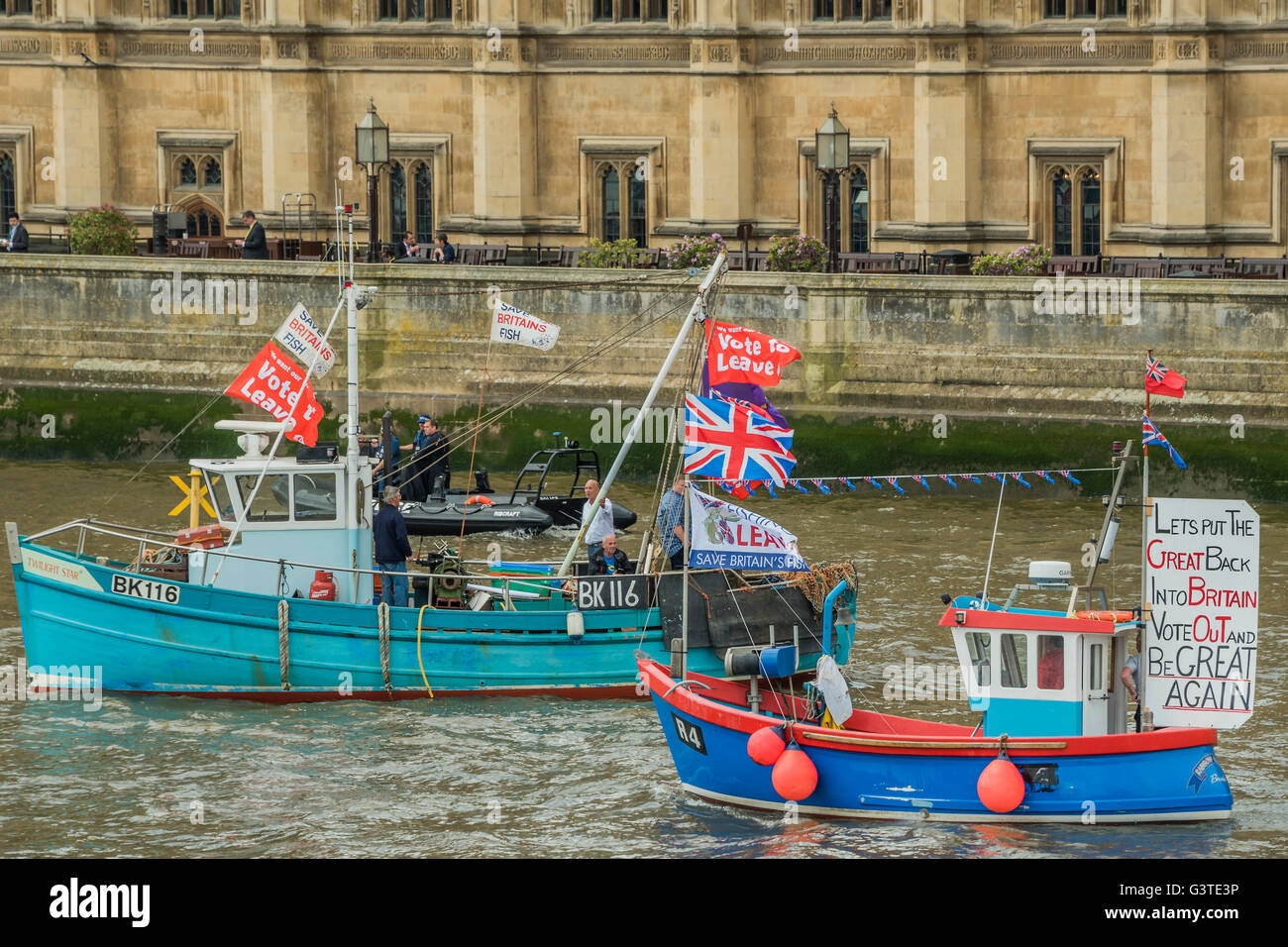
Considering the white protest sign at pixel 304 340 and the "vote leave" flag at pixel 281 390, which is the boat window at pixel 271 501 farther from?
the white protest sign at pixel 304 340

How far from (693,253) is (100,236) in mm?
12731

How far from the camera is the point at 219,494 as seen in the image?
29.5 m

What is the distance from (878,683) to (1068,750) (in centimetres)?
656

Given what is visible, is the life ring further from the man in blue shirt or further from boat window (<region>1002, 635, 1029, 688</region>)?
the man in blue shirt

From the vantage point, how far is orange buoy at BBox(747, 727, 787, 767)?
924 inches

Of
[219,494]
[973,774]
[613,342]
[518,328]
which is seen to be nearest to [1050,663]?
[973,774]

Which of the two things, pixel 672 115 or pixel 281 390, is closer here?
pixel 281 390

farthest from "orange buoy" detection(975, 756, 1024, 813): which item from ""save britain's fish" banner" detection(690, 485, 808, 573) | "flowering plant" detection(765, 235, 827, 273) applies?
"flowering plant" detection(765, 235, 827, 273)

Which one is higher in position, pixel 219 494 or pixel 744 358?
pixel 744 358

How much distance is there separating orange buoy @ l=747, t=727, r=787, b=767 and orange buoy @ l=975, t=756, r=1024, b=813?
79.3 inches

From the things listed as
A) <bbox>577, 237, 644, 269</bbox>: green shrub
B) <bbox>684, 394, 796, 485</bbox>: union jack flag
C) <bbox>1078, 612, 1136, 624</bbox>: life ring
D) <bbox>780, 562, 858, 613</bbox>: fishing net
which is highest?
<bbox>577, 237, 644, 269</bbox>: green shrub

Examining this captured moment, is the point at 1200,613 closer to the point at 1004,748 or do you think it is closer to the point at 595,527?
the point at 1004,748
